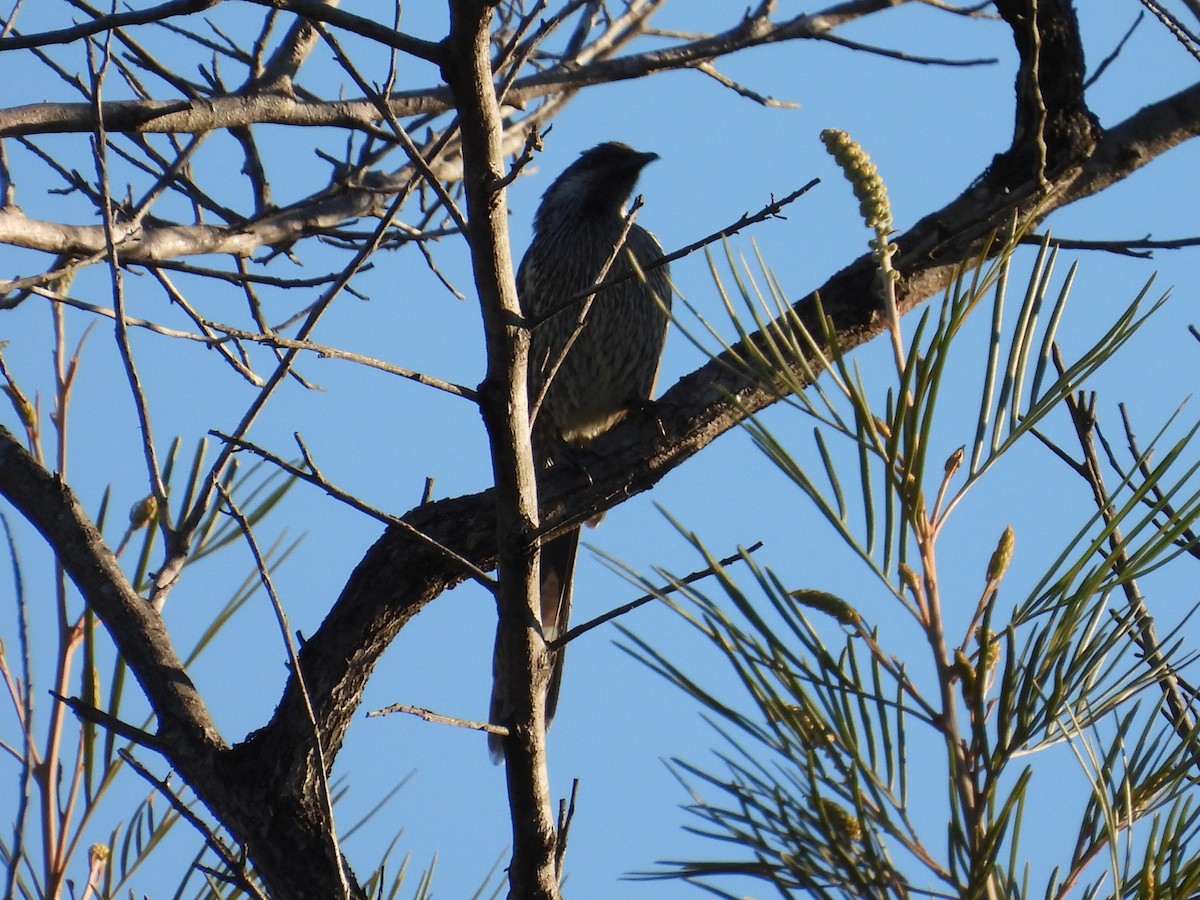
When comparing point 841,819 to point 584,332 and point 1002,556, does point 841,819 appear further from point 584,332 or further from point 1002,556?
point 584,332

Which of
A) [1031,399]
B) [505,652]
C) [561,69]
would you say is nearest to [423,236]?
[561,69]

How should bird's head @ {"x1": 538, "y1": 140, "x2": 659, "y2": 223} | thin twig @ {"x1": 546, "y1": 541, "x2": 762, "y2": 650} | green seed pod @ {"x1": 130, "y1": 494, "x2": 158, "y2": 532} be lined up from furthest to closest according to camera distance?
1. bird's head @ {"x1": 538, "y1": 140, "x2": 659, "y2": 223}
2. green seed pod @ {"x1": 130, "y1": 494, "x2": 158, "y2": 532}
3. thin twig @ {"x1": 546, "y1": 541, "x2": 762, "y2": 650}

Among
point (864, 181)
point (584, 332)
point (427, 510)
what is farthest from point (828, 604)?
point (584, 332)

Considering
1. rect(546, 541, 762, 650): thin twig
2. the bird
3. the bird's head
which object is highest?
the bird's head

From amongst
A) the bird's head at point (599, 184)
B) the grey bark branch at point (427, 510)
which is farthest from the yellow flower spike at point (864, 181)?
the bird's head at point (599, 184)

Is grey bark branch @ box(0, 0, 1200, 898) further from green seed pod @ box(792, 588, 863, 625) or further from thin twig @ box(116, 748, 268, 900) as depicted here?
green seed pod @ box(792, 588, 863, 625)

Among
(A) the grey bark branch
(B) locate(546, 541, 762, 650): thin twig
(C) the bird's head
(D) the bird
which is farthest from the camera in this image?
(C) the bird's head

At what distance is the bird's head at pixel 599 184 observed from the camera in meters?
5.68

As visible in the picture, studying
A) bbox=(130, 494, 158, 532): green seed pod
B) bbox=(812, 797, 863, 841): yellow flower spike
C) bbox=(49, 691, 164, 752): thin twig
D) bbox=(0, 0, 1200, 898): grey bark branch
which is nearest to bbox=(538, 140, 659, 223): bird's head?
bbox=(0, 0, 1200, 898): grey bark branch

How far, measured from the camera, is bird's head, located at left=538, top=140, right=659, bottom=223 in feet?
18.6

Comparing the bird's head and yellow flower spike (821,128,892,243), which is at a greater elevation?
the bird's head

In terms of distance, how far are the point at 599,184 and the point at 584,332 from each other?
107 cm

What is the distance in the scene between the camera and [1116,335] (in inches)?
52.6

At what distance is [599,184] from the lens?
579 centimetres
